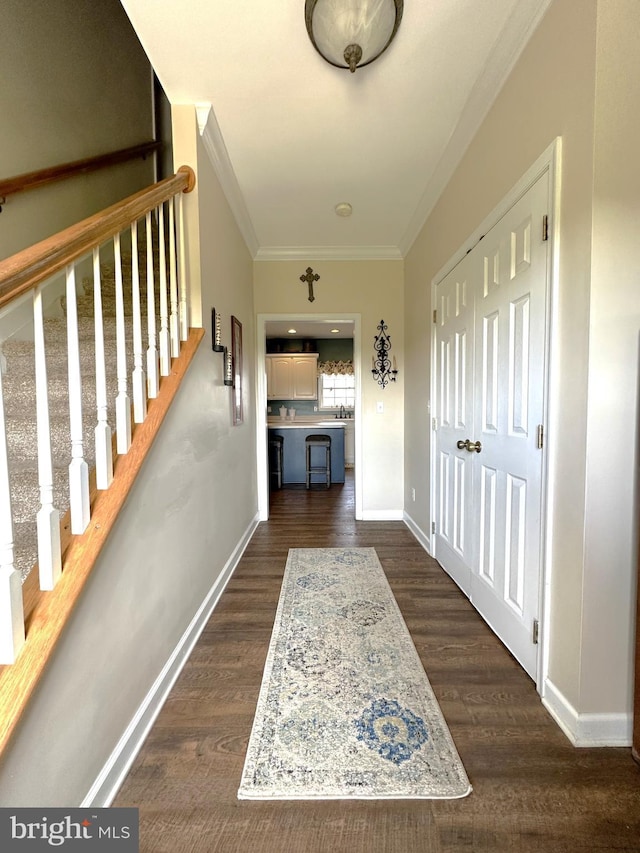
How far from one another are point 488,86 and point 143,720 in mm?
2966

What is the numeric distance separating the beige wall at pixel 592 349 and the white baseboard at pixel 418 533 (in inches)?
57.8

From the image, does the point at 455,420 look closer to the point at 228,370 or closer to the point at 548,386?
the point at 548,386

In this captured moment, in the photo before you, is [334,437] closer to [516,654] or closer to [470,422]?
[470,422]

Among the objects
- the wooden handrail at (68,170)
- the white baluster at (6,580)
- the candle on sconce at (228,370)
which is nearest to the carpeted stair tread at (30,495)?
the white baluster at (6,580)

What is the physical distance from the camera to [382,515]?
367 centimetres

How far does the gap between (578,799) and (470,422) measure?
4.92ft

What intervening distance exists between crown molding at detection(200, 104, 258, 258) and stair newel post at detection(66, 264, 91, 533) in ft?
4.81

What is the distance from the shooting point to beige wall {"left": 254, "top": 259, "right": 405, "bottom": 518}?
11.7ft

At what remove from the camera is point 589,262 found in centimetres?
115

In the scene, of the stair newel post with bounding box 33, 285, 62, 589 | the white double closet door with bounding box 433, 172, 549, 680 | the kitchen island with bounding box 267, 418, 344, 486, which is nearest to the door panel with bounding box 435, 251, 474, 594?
the white double closet door with bounding box 433, 172, 549, 680

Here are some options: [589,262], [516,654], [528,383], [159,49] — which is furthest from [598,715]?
[159,49]

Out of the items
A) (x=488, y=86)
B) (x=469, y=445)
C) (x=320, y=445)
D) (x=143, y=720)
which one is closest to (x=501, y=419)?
(x=469, y=445)

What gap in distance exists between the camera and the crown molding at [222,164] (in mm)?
1885

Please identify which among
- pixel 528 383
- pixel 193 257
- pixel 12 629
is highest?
pixel 193 257
